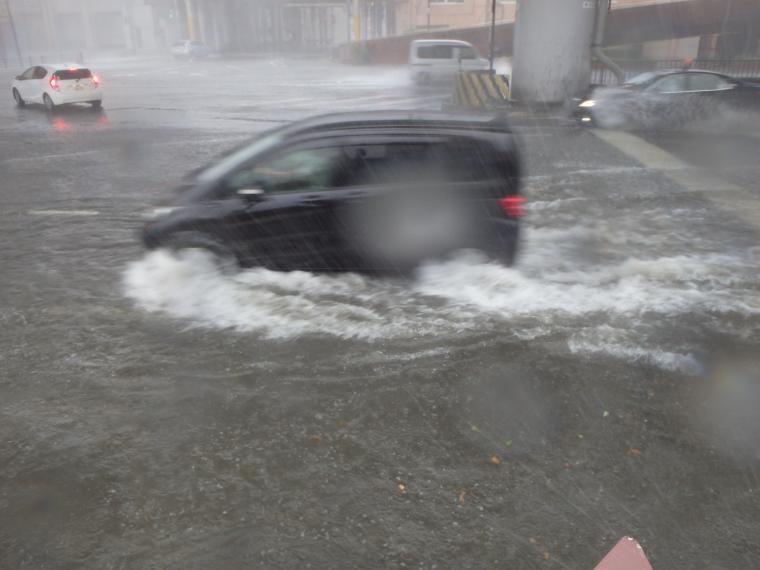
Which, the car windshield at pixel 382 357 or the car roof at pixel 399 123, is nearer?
the car windshield at pixel 382 357

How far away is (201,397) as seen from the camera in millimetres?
A: 4438

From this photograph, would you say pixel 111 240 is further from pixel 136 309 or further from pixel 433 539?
pixel 433 539

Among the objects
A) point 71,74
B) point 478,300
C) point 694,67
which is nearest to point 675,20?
point 694,67

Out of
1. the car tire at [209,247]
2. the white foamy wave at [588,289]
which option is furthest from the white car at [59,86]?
the white foamy wave at [588,289]

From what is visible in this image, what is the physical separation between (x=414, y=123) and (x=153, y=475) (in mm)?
3782

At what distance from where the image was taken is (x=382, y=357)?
4.94 m

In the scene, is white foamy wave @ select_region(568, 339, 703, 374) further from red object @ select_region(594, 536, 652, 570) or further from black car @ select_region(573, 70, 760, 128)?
black car @ select_region(573, 70, 760, 128)

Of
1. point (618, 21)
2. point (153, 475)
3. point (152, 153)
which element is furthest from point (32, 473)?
point (618, 21)

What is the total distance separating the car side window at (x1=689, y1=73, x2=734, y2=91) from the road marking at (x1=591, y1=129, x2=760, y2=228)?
2066 millimetres

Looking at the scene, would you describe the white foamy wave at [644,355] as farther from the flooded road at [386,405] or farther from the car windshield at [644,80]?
the car windshield at [644,80]

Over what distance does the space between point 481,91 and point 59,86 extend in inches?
516

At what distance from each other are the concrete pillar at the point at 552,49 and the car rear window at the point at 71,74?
13.6 metres

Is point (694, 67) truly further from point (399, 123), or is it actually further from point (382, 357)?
point (382, 357)

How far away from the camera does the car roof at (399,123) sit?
582cm
